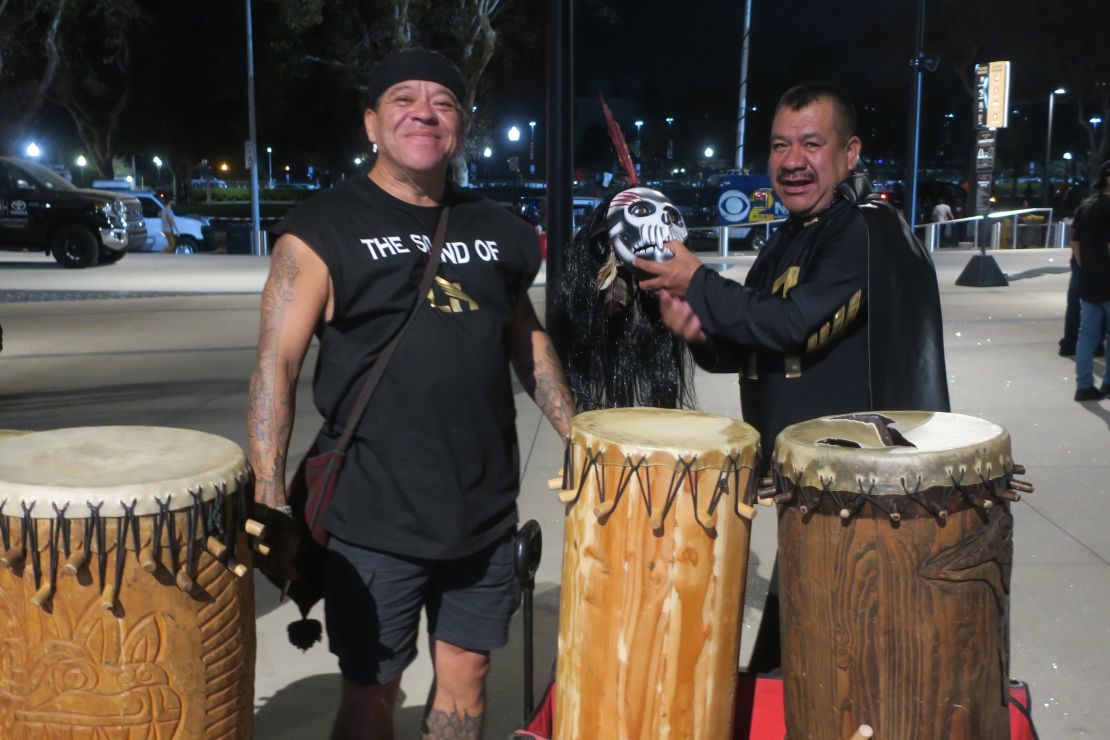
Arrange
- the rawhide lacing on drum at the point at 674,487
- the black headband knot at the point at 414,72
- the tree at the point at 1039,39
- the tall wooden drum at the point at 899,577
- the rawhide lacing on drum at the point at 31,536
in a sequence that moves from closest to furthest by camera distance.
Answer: the rawhide lacing on drum at the point at 31,536, the tall wooden drum at the point at 899,577, the rawhide lacing on drum at the point at 674,487, the black headband knot at the point at 414,72, the tree at the point at 1039,39

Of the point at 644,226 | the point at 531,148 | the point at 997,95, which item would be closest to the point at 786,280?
the point at 644,226

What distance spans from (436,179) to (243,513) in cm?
94

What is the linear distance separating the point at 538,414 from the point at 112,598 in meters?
5.70

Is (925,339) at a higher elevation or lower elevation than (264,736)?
higher

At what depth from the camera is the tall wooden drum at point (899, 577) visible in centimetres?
198

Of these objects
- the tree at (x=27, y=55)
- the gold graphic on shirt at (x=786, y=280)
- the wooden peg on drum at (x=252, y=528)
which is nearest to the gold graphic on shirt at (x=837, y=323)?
the gold graphic on shirt at (x=786, y=280)

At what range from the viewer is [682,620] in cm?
213

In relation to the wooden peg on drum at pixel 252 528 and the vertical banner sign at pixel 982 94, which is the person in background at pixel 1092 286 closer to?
the wooden peg on drum at pixel 252 528

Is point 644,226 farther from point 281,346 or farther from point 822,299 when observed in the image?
point 281,346

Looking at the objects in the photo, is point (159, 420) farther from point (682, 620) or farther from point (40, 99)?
point (40, 99)

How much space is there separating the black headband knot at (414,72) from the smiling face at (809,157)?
2.55 ft

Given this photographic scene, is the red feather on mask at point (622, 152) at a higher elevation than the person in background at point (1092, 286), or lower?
higher

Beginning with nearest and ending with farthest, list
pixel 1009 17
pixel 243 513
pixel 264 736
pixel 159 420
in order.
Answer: pixel 243 513 → pixel 264 736 → pixel 159 420 → pixel 1009 17

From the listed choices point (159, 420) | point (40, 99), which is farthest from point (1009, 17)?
point (159, 420)
